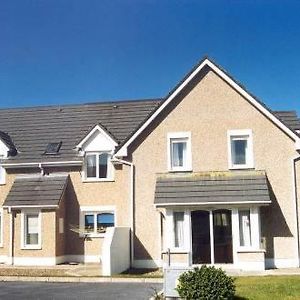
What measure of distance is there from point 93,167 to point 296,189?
37.8 feet

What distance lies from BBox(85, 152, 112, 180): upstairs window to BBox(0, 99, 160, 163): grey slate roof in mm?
653

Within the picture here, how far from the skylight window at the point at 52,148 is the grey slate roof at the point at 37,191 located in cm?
171

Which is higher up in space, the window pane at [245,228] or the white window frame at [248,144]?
the white window frame at [248,144]

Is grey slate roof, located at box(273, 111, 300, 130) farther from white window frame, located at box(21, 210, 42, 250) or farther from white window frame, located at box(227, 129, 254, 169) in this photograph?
white window frame, located at box(21, 210, 42, 250)

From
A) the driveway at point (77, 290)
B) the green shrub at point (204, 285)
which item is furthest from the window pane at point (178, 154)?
the green shrub at point (204, 285)

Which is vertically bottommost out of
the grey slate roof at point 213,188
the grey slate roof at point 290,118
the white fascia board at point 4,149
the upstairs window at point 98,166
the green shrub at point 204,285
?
the green shrub at point 204,285

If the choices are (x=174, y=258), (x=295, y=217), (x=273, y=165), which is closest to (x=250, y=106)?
(x=273, y=165)

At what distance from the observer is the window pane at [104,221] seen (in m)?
29.9

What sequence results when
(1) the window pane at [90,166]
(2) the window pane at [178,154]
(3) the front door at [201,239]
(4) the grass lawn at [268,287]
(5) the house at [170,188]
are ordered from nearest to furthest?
1. (4) the grass lawn at [268,287]
2. (5) the house at [170,188]
3. (3) the front door at [201,239]
4. (2) the window pane at [178,154]
5. (1) the window pane at [90,166]

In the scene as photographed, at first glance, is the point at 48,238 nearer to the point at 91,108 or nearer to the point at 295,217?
the point at 91,108

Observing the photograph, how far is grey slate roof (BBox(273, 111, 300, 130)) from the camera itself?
96.6ft

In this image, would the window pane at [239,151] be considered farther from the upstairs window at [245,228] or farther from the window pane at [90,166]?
the window pane at [90,166]

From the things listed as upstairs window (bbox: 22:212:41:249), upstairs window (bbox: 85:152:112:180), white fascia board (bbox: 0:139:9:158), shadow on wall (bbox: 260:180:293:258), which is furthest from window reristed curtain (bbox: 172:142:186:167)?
white fascia board (bbox: 0:139:9:158)

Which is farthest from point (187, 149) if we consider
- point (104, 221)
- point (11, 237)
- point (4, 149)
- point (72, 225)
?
point (4, 149)
